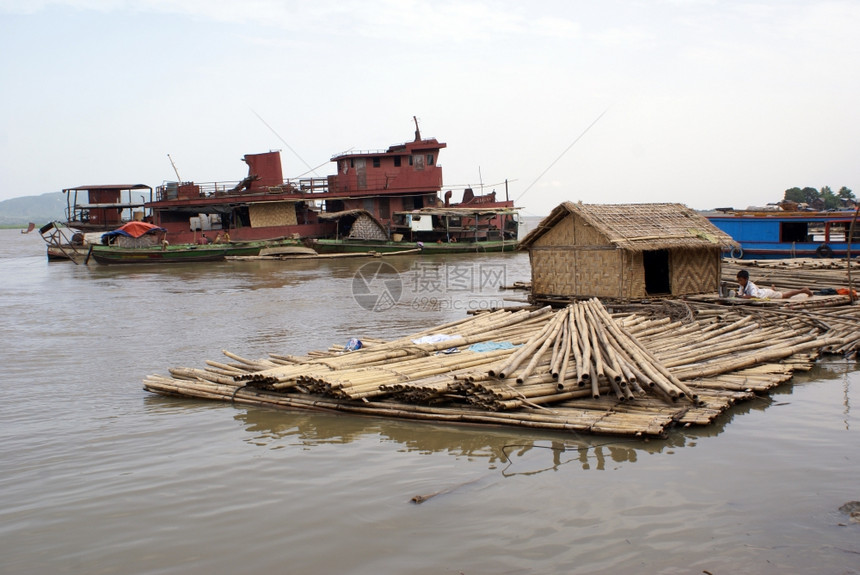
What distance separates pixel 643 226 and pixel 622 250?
78cm

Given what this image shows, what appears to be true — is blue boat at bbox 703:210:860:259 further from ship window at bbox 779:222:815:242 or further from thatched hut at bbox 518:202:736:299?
thatched hut at bbox 518:202:736:299

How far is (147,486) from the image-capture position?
5504mm

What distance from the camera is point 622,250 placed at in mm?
11320

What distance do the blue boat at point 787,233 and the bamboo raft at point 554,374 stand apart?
12.4 m

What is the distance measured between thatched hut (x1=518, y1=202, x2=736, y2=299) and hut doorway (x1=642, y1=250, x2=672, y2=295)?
0.02 m

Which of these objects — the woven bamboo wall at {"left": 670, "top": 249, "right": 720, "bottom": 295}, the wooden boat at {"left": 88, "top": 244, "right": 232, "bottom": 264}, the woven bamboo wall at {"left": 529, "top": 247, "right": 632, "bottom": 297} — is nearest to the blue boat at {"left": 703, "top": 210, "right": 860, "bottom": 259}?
the woven bamboo wall at {"left": 670, "top": 249, "right": 720, "bottom": 295}

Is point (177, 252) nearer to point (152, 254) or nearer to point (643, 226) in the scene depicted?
point (152, 254)

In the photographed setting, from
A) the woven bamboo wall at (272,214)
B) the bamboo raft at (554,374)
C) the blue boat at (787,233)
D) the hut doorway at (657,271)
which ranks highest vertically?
the woven bamboo wall at (272,214)

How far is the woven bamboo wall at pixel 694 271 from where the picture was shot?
12.0 m

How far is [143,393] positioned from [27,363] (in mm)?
3689

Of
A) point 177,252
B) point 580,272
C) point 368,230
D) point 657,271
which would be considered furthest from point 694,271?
point 177,252

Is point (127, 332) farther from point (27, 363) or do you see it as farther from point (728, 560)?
point (728, 560)

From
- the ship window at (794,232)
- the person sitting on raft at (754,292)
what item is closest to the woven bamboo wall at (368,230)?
the ship window at (794,232)

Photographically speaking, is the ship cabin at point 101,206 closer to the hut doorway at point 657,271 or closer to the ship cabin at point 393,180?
the ship cabin at point 393,180
